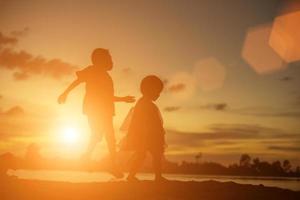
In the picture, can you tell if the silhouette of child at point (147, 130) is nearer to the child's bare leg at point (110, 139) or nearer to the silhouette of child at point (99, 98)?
the child's bare leg at point (110, 139)

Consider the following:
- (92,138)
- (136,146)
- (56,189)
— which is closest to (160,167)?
(136,146)

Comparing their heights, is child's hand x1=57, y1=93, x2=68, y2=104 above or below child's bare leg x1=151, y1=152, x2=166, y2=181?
above

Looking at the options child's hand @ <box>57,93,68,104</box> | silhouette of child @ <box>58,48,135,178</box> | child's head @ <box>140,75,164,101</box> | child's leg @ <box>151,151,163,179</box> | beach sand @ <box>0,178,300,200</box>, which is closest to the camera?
beach sand @ <box>0,178,300,200</box>

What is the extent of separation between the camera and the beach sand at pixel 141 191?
1127cm

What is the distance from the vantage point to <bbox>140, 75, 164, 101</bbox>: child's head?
1293cm

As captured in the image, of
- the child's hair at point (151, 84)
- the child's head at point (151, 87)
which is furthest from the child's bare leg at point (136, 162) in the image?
the child's hair at point (151, 84)

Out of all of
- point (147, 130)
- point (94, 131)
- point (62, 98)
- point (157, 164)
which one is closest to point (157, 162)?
point (157, 164)

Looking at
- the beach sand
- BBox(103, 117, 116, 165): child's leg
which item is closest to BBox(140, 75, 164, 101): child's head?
BBox(103, 117, 116, 165): child's leg

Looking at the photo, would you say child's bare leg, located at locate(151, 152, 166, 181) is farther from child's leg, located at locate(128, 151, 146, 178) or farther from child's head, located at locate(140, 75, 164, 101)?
child's head, located at locate(140, 75, 164, 101)

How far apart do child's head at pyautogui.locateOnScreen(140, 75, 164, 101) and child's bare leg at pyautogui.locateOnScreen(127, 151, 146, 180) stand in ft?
5.12

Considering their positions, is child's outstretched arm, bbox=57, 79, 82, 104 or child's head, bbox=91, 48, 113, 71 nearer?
child's outstretched arm, bbox=57, 79, 82, 104

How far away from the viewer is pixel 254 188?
44.4 ft

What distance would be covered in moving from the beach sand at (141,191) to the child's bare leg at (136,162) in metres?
0.30

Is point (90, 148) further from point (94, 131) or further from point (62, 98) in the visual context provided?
point (62, 98)
